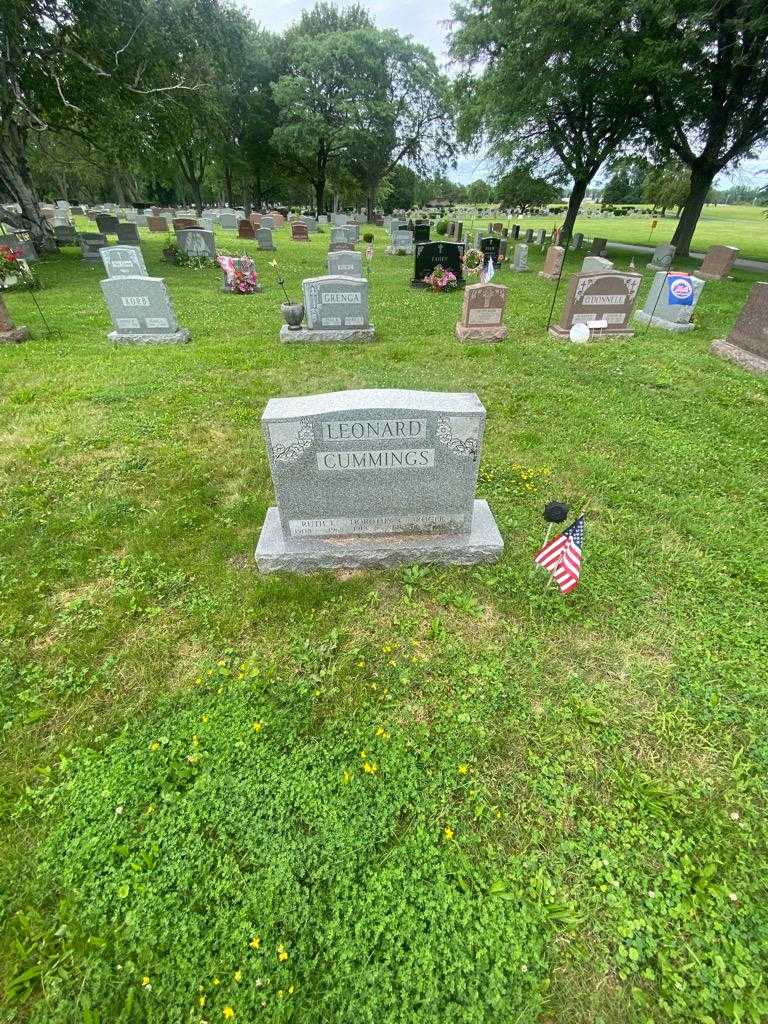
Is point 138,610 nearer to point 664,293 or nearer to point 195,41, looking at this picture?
point 664,293

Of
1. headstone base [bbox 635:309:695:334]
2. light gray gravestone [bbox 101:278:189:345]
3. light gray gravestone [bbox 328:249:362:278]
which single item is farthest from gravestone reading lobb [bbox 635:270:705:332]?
light gray gravestone [bbox 101:278:189:345]

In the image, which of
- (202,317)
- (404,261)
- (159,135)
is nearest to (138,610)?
(202,317)

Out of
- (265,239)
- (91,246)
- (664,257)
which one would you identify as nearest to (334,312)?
(91,246)

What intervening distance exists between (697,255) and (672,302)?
20.3 meters

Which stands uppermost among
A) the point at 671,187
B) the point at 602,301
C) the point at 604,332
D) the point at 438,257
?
the point at 671,187

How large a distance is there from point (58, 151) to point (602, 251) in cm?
4358

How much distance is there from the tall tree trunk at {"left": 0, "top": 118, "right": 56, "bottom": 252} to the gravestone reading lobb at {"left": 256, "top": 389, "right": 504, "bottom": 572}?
22.5 metres

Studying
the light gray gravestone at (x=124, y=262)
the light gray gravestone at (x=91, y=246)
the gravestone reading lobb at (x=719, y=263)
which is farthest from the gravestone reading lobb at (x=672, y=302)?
the light gray gravestone at (x=91, y=246)

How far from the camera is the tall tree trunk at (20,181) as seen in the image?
685 inches

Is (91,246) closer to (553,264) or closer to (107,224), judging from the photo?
(107,224)

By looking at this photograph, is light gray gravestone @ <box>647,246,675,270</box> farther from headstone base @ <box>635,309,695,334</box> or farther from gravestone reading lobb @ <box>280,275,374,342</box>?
gravestone reading lobb @ <box>280,275,374,342</box>

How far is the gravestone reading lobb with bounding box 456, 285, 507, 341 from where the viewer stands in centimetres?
1006

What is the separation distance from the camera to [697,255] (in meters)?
25.6

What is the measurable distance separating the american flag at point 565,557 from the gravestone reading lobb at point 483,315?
26.1 feet
